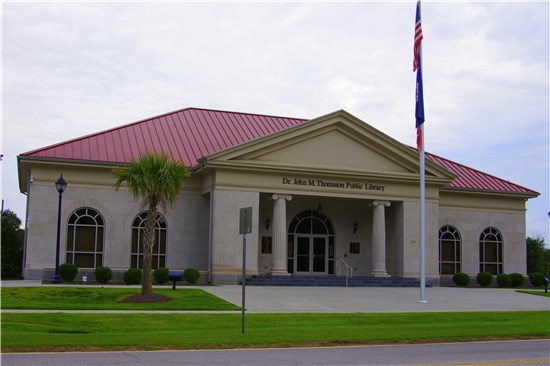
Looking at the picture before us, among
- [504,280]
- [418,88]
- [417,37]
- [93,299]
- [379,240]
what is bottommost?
[93,299]

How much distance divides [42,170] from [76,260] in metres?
4.69

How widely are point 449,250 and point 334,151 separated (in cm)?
1063

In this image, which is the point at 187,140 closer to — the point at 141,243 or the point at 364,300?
the point at 141,243

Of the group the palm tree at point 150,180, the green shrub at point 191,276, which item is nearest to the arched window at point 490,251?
the green shrub at point 191,276

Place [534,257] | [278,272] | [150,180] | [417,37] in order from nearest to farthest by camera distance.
A: [150,180] < [417,37] < [278,272] < [534,257]

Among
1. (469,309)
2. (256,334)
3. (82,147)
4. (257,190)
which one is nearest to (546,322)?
(469,309)

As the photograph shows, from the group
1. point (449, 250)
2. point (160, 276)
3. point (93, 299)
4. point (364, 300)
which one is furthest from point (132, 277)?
point (449, 250)

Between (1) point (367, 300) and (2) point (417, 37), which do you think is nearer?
(1) point (367, 300)

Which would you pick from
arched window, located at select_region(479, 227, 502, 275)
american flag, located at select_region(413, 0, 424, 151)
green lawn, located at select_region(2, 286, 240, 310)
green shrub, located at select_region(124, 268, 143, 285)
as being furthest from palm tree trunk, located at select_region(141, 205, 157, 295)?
arched window, located at select_region(479, 227, 502, 275)

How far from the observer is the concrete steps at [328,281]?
1252 inches

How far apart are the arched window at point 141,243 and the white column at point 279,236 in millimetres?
5823

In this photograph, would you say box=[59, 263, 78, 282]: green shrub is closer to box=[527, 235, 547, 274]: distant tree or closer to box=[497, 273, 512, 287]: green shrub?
box=[497, 273, 512, 287]: green shrub

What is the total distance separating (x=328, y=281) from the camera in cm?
3294

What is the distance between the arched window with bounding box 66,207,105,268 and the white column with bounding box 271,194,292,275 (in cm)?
857
